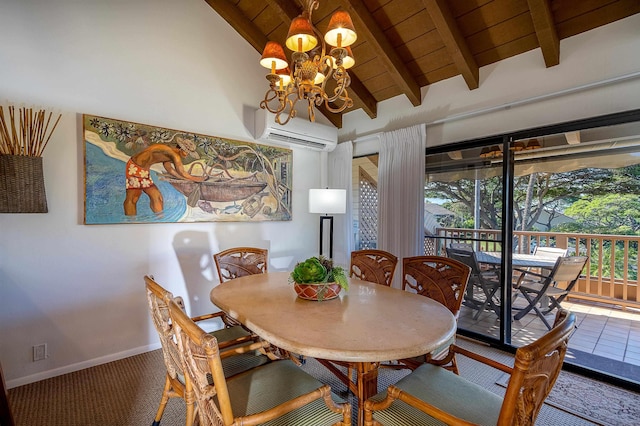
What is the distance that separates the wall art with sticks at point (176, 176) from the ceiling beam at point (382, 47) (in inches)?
58.5

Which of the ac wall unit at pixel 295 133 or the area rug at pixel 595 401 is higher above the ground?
the ac wall unit at pixel 295 133

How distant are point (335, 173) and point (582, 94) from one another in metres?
2.56

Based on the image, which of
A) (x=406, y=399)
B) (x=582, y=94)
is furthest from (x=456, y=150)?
(x=406, y=399)

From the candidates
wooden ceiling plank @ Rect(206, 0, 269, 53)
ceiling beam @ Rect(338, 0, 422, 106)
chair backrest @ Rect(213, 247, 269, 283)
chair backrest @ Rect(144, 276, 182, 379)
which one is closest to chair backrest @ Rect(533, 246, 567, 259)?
ceiling beam @ Rect(338, 0, 422, 106)

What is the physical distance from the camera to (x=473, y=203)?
3078mm

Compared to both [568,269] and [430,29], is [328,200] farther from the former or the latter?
[568,269]

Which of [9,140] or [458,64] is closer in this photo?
[9,140]

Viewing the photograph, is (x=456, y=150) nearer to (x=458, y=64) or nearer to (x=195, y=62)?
(x=458, y=64)

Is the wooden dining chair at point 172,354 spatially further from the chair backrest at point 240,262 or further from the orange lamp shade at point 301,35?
the orange lamp shade at point 301,35

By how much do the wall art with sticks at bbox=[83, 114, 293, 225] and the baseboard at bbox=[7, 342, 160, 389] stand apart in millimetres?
1138

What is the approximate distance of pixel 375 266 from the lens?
246cm

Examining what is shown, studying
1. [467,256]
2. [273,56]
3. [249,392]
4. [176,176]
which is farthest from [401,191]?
[249,392]

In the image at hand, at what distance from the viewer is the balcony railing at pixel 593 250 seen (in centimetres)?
300

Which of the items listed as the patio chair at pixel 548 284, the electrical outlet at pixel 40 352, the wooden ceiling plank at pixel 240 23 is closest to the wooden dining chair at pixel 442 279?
the patio chair at pixel 548 284
